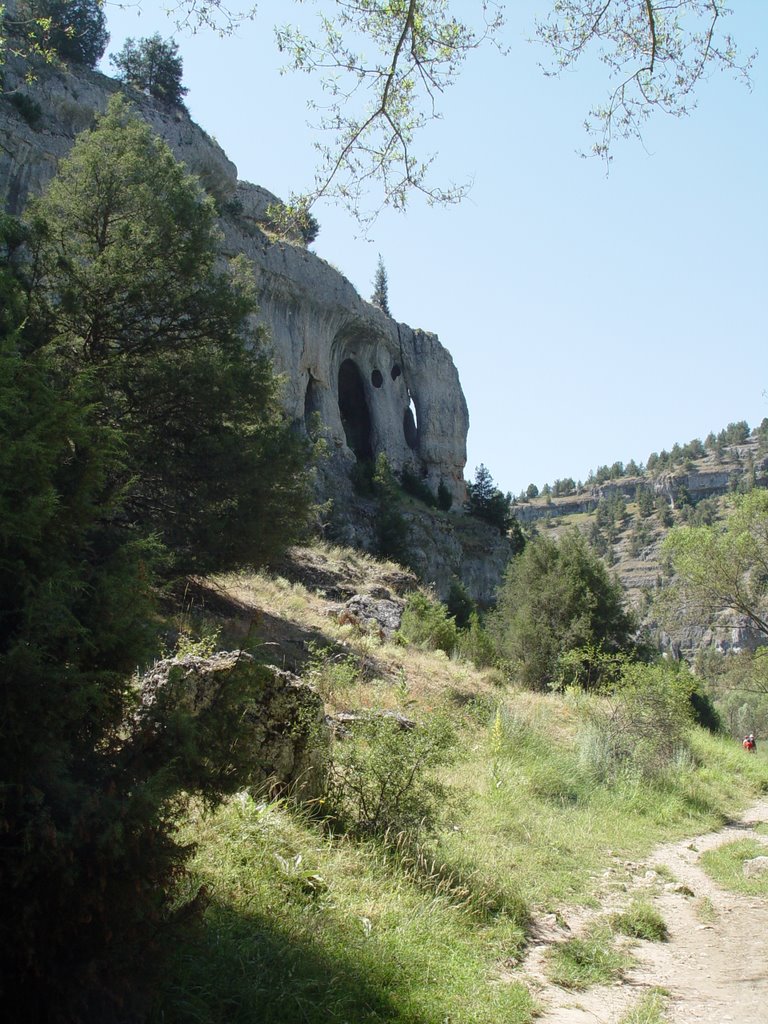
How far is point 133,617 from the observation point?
2621mm

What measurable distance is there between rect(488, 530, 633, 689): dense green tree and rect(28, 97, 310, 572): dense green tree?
32.7 feet

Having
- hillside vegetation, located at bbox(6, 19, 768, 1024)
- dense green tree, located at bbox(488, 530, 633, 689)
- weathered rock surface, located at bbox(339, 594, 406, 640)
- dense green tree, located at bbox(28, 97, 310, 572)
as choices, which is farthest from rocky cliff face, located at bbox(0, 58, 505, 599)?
dense green tree, located at bbox(488, 530, 633, 689)

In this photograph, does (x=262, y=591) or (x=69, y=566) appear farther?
(x=262, y=591)

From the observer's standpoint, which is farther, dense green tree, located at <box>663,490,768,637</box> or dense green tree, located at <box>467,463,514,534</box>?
dense green tree, located at <box>467,463,514,534</box>

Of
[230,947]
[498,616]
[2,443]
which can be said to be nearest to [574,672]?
[498,616]

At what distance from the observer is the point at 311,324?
37.5m

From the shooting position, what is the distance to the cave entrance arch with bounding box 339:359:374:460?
44.4 meters

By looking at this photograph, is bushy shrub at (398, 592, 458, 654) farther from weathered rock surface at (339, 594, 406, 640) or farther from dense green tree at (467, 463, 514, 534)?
dense green tree at (467, 463, 514, 534)

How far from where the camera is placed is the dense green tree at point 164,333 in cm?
1052

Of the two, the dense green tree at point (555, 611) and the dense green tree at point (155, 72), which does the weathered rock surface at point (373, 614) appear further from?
the dense green tree at point (155, 72)

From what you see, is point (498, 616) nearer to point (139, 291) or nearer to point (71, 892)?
point (139, 291)

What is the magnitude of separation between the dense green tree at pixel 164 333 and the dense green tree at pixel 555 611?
32.7 ft

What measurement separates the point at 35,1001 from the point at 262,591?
527 inches

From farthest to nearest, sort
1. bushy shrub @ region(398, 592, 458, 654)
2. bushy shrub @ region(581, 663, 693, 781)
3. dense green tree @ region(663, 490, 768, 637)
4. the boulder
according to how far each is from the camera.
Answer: dense green tree @ region(663, 490, 768, 637)
bushy shrub @ region(398, 592, 458, 654)
bushy shrub @ region(581, 663, 693, 781)
the boulder
